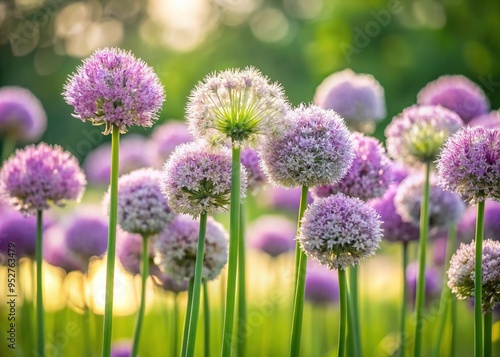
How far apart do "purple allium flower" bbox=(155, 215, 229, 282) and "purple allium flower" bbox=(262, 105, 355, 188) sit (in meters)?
0.65

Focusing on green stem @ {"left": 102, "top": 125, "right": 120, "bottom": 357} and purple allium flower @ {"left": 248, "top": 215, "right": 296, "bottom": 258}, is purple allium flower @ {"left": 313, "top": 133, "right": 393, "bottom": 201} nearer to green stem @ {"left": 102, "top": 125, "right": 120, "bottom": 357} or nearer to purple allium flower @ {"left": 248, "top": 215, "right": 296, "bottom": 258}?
green stem @ {"left": 102, "top": 125, "right": 120, "bottom": 357}

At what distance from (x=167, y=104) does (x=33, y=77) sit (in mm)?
5090

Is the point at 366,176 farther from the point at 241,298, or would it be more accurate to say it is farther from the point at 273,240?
the point at 273,240

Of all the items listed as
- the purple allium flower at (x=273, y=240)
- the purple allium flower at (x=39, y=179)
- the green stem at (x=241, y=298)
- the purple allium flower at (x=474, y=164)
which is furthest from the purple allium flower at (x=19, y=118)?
the purple allium flower at (x=474, y=164)

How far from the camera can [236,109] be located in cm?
195

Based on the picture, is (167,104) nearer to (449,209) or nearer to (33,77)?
(33,77)

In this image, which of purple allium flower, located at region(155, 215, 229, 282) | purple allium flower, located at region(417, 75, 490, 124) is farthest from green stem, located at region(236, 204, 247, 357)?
purple allium flower, located at region(417, 75, 490, 124)

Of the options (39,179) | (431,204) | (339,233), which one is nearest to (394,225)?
(431,204)

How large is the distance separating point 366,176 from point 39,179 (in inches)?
52.0

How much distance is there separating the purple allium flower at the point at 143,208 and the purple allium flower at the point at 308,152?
28.9 inches

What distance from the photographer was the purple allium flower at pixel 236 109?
6.41 ft

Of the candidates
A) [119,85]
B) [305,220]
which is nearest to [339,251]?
[305,220]

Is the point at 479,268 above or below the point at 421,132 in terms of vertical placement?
below

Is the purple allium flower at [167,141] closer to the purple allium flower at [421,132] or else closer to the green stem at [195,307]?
the purple allium flower at [421,132]
